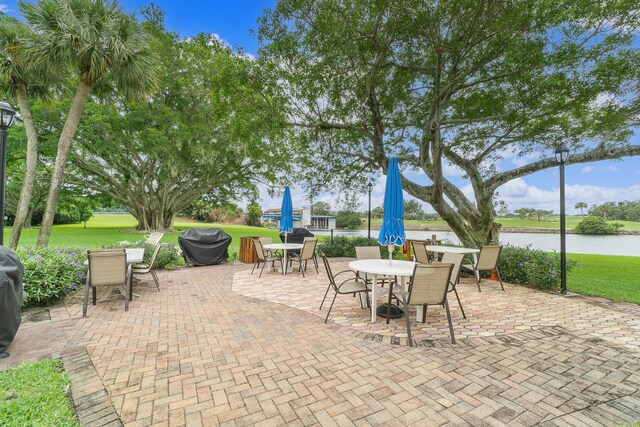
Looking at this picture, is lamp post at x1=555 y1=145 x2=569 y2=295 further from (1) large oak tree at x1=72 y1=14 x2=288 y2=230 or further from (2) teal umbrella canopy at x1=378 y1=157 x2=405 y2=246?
(1) large oak tree at x1=72 y1=14 x2=288 y2=230

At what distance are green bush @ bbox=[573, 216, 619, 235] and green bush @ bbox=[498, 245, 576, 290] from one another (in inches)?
1010

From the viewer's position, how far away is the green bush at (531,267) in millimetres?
6445

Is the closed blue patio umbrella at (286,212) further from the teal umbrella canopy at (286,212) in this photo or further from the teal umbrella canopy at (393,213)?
the teal umbrella canopy at (393,213)

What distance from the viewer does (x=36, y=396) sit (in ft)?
7.33

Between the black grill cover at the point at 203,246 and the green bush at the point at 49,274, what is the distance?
3506 mm

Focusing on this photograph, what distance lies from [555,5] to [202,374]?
24.5ft

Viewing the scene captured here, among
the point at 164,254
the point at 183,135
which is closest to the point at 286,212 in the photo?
the point at 164,254

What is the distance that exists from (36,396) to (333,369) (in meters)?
2.38

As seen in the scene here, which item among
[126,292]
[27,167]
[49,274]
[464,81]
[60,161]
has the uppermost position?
[464,81]

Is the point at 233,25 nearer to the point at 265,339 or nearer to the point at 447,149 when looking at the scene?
the point at 447,149

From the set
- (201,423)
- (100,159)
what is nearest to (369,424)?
(201,423)

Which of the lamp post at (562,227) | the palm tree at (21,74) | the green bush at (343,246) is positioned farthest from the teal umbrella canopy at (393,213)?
the palm tree at (21,74)

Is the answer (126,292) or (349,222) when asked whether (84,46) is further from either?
(349,222)

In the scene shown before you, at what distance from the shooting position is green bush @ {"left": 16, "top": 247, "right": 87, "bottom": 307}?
459 centimetres
